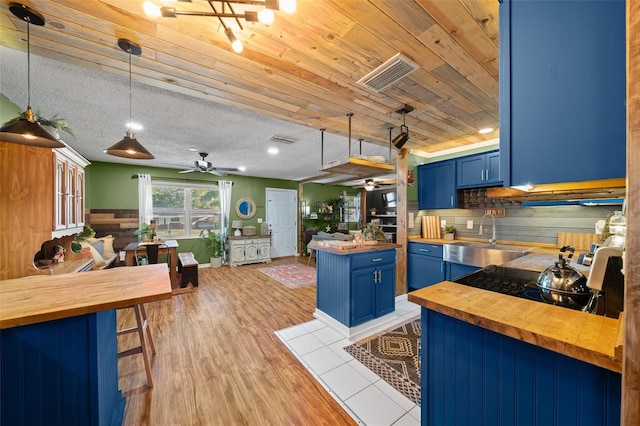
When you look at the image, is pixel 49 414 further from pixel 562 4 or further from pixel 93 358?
pixel 562 4

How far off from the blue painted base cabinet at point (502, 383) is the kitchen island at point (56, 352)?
4.68 ft

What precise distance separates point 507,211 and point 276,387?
12.5ft

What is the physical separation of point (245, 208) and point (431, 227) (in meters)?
4.88

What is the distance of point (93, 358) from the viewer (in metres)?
1.16

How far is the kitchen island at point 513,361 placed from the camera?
0.74m

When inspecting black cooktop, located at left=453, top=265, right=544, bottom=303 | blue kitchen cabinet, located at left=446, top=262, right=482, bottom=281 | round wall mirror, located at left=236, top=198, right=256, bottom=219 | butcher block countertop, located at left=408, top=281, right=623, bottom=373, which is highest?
round wall mirror, located at left=236, top=198, right=256, bottom=219

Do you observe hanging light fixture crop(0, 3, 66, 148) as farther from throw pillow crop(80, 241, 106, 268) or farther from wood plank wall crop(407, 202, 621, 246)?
wood plank wall crop(407, 202, 621, 246)

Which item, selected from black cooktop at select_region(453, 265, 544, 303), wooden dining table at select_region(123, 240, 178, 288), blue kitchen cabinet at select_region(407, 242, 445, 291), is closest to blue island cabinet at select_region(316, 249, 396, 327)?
blue kitchen cabinet at select_region(407, 242, 445, 291)

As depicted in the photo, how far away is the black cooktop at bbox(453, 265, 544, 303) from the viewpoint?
1.27m

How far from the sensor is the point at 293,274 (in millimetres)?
5305

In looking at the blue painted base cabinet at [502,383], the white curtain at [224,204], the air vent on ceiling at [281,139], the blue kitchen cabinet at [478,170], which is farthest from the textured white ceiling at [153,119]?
the blue painted base cabinet at [502,383]

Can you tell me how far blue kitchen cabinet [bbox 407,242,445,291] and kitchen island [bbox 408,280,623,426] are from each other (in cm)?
262

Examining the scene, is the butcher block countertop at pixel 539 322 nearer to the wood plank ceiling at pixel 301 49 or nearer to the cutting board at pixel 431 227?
the wood plank ceiling at pixel 301 49

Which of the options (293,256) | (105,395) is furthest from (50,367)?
(293,256)
